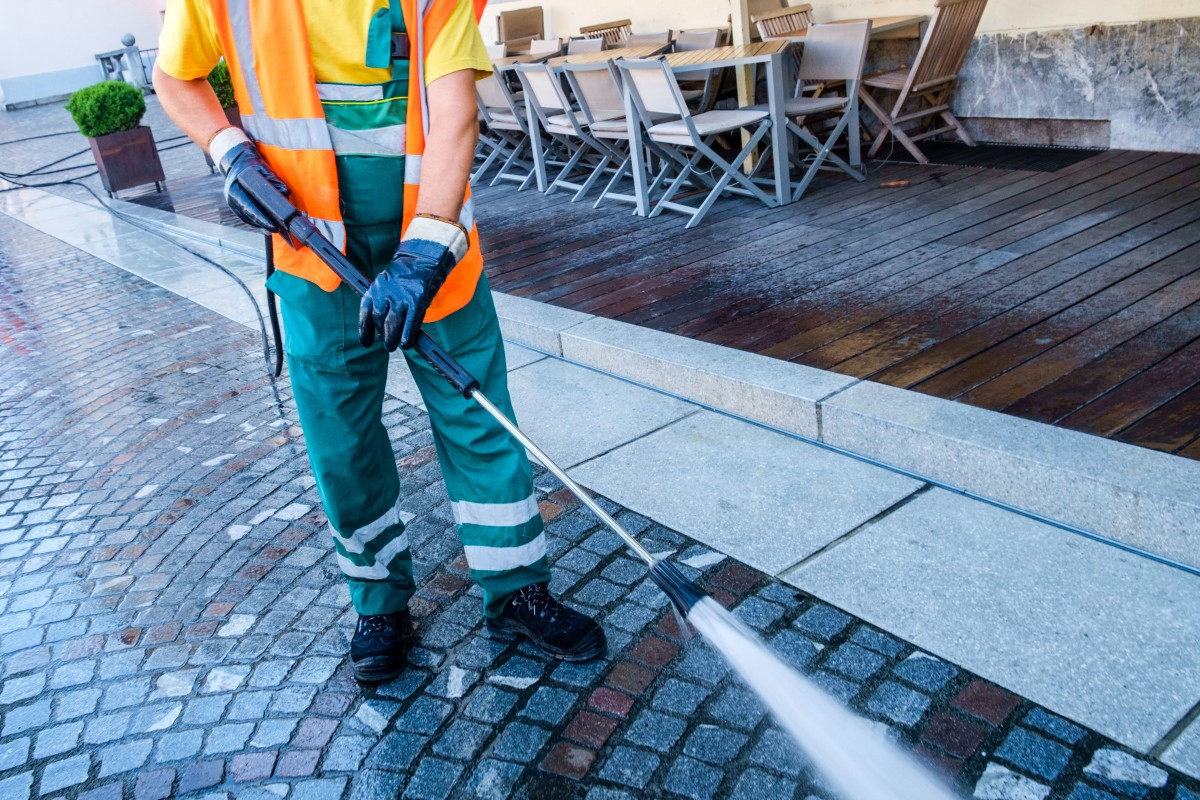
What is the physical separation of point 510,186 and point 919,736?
23.9ft

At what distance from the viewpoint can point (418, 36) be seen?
7.68 feet

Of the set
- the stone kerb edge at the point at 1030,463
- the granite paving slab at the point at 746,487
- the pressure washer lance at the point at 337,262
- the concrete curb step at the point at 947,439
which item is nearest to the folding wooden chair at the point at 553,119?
the concrete curb step at the point at 947,439

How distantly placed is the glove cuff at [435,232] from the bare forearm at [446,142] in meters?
0.03

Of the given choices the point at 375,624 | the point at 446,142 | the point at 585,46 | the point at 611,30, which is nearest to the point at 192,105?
the point at 446,142

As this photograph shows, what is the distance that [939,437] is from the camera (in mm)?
3221

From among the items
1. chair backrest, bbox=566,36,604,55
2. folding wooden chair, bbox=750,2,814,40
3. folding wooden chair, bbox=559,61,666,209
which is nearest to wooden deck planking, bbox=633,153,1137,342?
folding wooden chair, bbox=559,61,666,209

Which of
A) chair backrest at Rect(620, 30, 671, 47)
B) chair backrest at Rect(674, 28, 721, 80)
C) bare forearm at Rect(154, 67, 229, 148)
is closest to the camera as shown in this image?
bare forearm at Rect(154, 67, 229, 148)

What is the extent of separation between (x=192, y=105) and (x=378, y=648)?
4.58ft

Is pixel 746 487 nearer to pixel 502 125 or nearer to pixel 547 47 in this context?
pixel 502 125

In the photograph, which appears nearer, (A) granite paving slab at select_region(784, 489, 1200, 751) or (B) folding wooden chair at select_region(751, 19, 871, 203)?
(A) granite paving slab at select_region(784, 489, 1200, 751)

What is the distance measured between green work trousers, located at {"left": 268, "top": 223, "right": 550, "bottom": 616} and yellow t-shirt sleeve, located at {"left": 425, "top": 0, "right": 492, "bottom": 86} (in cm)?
39

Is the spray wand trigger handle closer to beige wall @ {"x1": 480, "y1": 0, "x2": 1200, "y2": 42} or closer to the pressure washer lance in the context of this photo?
the pressure washer lance

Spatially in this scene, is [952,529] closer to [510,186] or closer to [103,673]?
[103,673]

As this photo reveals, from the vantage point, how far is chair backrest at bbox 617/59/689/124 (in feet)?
20.4
